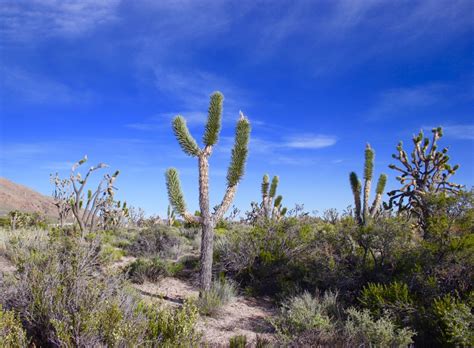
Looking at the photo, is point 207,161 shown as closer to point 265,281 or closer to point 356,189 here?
point 265,281

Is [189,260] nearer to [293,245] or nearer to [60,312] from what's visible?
[293,245]

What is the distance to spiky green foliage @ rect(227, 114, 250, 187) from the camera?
941cm

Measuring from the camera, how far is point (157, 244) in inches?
556

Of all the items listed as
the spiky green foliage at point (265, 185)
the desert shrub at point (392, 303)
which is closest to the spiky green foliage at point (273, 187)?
the spiky green foliage at point (265, 185)

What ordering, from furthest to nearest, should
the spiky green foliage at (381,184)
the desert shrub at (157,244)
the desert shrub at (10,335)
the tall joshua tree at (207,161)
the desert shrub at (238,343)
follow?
the spiky green foliage at (381,184)
the desert shrub at (157,244)
the tall joshua tree at (207,161)
the desert shrub at (238,343)
the desert shrub at (10,335)

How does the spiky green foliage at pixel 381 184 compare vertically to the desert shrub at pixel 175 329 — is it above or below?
above

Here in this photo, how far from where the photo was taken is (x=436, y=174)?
17188 mm

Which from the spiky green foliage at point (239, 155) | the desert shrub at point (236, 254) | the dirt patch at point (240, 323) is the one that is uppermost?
the spiky green foliage at point (239, 155)

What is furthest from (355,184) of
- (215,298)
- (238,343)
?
(238,343)

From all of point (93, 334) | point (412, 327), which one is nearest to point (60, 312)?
point (93, 334)

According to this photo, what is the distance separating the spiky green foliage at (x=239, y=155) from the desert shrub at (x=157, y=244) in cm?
Result: 500

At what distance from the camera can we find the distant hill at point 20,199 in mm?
52188

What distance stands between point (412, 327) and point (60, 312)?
5.15 meters

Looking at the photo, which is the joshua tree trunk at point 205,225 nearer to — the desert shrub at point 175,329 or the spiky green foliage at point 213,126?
the spiky green foliage at point 213,126
